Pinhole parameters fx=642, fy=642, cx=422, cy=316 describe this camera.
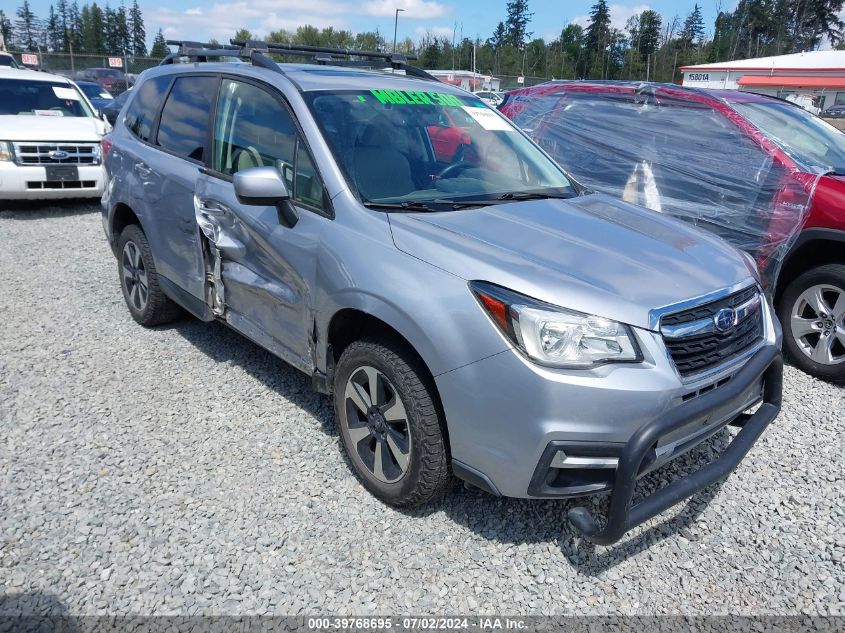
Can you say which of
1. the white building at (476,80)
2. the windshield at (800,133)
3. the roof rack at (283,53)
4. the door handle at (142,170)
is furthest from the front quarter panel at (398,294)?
the white building at (476,80)

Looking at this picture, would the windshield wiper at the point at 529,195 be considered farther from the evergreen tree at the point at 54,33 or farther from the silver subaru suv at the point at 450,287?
the evergreen tree at the point at 54,33

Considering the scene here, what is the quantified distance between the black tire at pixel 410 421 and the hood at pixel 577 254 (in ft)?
1.47

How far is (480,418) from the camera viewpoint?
240 cm

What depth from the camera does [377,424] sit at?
290 cm

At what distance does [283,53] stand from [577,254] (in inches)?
104

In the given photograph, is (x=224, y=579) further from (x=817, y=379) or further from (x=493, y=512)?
(x=817, y=379)

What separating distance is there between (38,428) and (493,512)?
8.37ft

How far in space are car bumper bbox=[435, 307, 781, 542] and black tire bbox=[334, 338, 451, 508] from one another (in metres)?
0.11

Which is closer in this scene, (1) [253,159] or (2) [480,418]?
(2) [480,418]

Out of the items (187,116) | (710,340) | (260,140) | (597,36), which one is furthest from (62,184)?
(597,36)

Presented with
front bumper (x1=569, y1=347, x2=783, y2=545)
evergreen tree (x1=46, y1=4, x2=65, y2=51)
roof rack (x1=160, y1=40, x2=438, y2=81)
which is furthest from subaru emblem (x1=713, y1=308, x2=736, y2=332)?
evergreen tree (x1=46, y1=4, x2=65, y2=51)

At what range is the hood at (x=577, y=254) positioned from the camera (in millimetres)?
2371

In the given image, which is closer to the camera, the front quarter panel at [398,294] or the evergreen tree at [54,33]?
the front quarter panel at [398,294]

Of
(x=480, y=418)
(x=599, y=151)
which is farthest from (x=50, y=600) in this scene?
(x=599, y=151)
